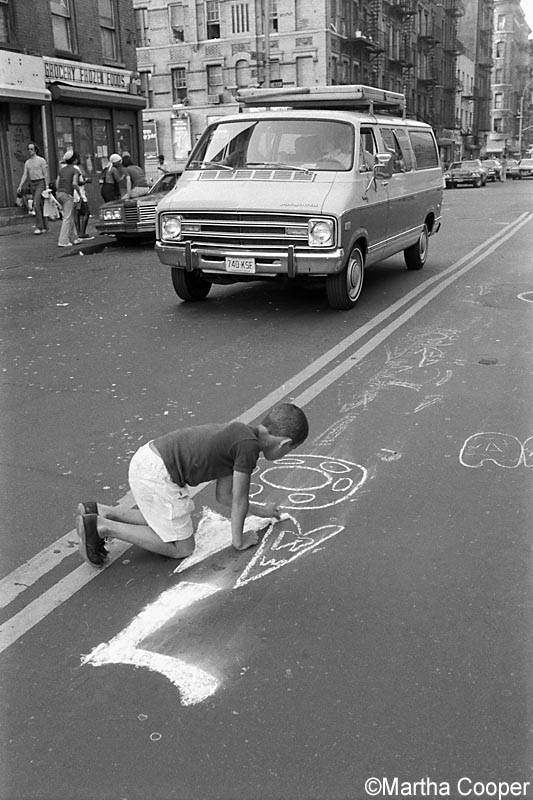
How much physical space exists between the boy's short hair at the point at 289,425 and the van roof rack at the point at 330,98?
27.6 ft

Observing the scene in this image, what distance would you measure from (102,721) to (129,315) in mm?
7344

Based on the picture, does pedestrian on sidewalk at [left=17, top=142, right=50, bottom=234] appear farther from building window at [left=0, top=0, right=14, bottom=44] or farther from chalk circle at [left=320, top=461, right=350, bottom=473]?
chalk circle at [left=320, top=461, right=350, bottom=473]

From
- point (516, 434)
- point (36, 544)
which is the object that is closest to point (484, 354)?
point (516, 434)

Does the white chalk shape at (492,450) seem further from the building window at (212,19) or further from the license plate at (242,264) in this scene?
the building window at (212,19)

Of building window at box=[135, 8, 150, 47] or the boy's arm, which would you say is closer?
the boy's arm

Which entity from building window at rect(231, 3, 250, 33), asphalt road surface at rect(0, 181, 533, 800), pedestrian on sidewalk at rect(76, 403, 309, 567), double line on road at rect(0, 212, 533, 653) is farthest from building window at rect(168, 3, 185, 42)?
pedestrian on sidewalk at rect(76, 403, 309, 567)

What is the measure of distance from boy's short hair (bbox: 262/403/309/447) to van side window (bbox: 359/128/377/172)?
258 inches

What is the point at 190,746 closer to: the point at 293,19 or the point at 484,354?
the point at 484,354

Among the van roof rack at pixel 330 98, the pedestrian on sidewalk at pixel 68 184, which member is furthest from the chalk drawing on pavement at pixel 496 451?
the pedestrian on sidewalk at pixel 68 184

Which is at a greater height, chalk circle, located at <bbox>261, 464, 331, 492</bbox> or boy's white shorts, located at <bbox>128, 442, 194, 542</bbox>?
boy's white shorts, located at <bbox>128, 442, 194, 542</bbox>

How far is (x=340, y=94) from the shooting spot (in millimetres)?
11312

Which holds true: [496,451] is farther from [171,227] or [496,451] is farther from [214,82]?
[214,82]

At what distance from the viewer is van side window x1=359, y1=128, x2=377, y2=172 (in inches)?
385

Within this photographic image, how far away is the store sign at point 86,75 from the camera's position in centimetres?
2391
